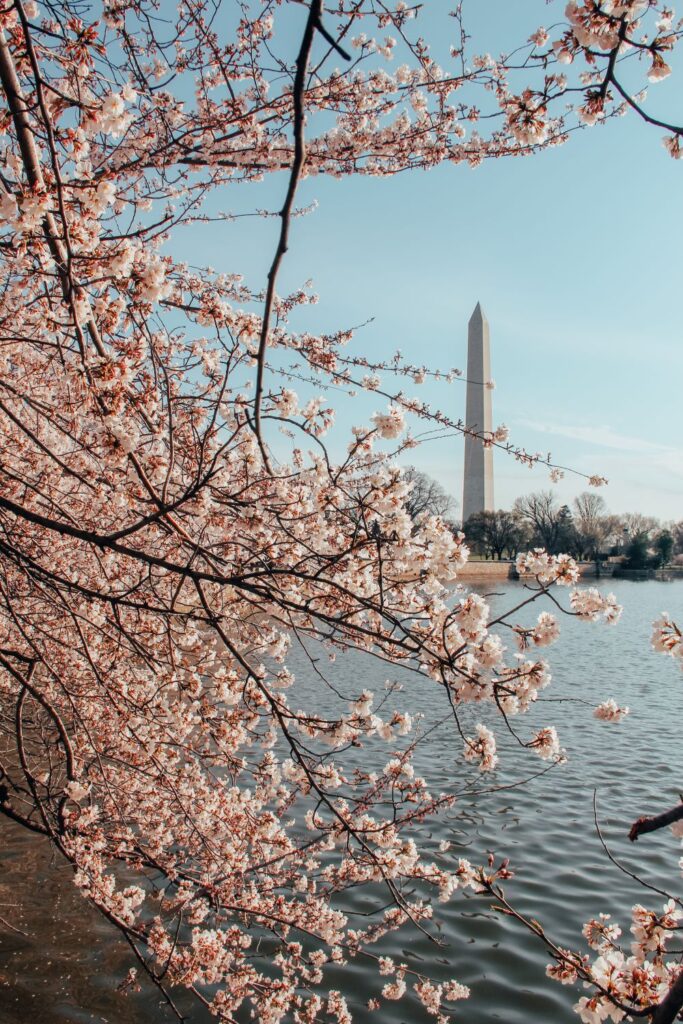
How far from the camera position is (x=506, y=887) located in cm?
664

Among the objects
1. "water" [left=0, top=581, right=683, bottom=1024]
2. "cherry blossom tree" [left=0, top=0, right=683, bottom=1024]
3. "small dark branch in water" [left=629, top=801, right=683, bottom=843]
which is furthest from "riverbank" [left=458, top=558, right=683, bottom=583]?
"small dark branch in water" [left=629, top=801, right=683, bottom=843]

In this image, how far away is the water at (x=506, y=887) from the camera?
4.99 m

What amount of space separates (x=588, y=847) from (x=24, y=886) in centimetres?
518

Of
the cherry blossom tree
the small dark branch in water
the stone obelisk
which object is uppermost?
the stone obelisk

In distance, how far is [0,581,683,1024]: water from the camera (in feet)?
16.4

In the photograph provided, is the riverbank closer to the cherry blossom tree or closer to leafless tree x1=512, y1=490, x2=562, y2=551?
leafless tree x1=512, y1=490, x2=562, y2=551

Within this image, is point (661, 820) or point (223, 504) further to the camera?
point (223, 504)

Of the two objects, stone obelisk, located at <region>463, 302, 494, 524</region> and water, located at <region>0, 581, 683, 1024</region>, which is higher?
stone obelisk, located at <region>463, 302, 494, 524</region>

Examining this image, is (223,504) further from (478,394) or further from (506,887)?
(478,394)

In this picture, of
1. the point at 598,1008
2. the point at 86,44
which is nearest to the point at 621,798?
the point at 598,1008

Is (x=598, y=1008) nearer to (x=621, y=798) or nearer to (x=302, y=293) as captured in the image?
(x=302, y=293)

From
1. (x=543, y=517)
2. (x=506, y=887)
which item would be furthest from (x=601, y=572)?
(x=506, y=887)

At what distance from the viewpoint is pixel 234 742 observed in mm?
4141

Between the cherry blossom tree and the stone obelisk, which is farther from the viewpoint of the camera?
the stone obelisk
